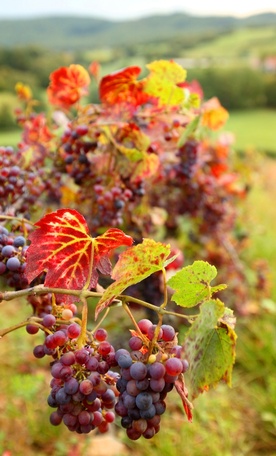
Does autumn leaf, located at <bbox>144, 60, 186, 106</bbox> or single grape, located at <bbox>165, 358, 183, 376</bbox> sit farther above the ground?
autumn leaf, located at <bbox>144, 60, 186, 106</bbox>

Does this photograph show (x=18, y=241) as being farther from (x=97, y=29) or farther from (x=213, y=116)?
(x=97, y=29)

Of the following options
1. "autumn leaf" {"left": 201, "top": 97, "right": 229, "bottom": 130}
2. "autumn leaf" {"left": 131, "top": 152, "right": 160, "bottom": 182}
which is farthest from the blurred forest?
"autumn leaf" {"left": 131, "top": 152, "right": 160, "bottom": 182}

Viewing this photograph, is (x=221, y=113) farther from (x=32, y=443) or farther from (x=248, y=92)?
(x=248, y=92)

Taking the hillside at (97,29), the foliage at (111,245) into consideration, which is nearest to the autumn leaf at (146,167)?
the foliage at (111,245)

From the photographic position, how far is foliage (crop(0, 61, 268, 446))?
0.38 meters

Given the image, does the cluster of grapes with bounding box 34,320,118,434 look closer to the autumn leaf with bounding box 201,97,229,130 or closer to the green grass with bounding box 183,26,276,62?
the autumn leaf with bounding box 201,97,229,130

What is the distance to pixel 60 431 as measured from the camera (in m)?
1.50

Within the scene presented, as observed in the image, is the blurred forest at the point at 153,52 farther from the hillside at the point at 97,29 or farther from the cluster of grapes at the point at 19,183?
the cluster of grapes at the point at 19,183

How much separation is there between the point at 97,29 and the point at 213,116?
1153 inches

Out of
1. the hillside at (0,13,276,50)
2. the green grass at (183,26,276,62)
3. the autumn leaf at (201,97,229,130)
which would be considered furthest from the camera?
the hillside at (0,13,276,50)

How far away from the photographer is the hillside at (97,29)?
24.0 m

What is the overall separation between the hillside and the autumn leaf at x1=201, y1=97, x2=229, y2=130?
22.8 m

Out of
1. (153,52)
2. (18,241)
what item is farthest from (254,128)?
(18,241)

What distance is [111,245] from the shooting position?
429mm
